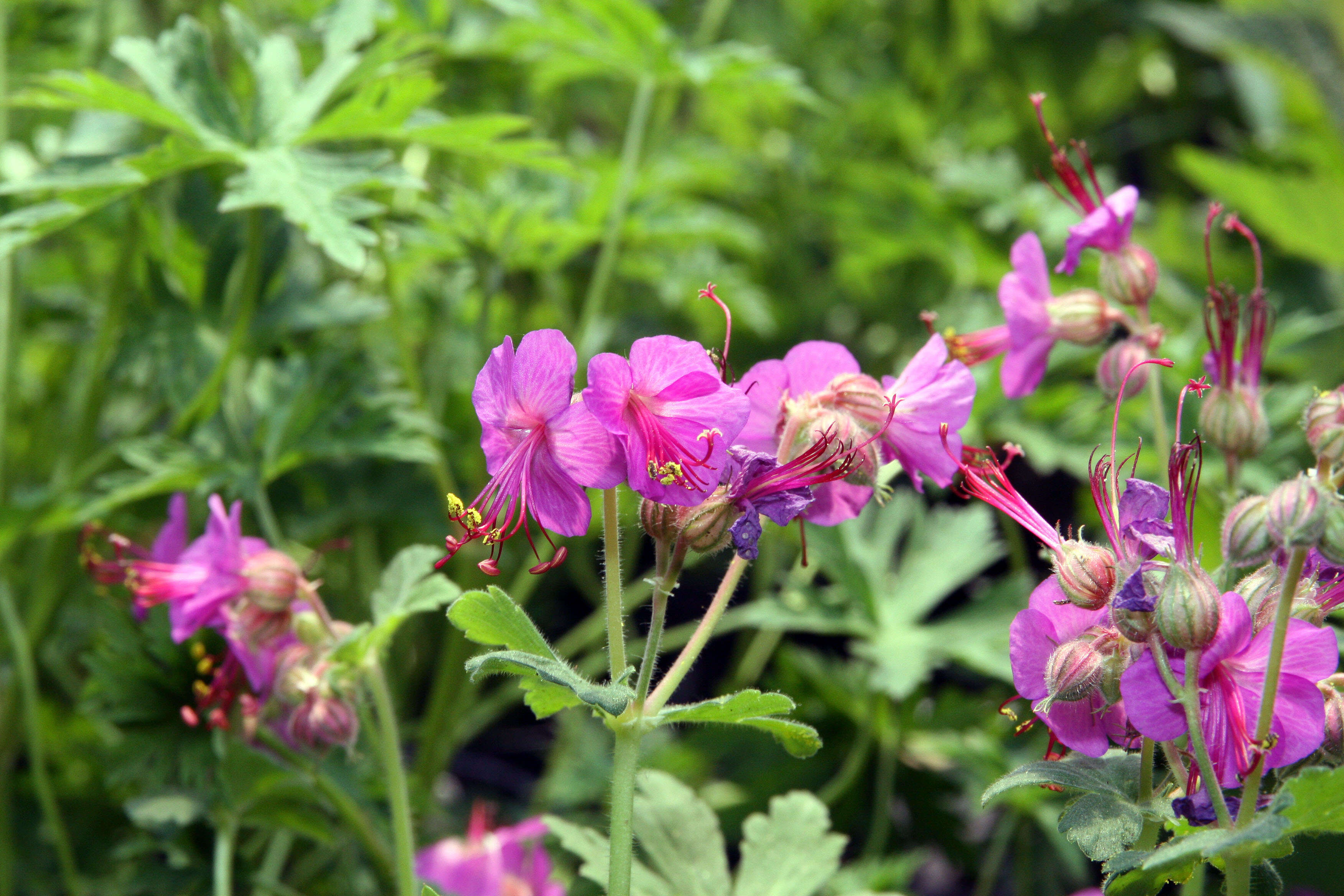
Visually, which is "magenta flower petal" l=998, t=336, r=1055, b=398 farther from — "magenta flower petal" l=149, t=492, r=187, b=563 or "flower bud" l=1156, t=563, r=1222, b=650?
"magenta flower petal" l=149, t=492, r=187, b=563

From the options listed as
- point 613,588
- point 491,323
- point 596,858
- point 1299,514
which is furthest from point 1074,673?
point 491,323

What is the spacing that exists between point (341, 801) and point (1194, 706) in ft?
2.08

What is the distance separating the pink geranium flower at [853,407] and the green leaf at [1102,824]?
193 mm

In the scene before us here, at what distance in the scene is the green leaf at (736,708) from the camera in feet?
1.77

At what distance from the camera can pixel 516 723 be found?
1.95m

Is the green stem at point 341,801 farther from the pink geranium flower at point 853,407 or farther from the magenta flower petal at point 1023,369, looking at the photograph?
the magenta flower petal at point 1023,369

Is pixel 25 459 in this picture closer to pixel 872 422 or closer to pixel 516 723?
pixel 516 723

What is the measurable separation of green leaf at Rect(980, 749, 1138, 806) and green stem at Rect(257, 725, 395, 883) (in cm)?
52

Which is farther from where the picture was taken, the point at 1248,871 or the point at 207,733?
the point at 207,733

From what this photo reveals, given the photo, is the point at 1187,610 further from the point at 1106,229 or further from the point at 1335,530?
the point at 1106,229

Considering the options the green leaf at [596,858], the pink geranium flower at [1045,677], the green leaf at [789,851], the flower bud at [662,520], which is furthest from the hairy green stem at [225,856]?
the pink geranium flower at [1045,677]

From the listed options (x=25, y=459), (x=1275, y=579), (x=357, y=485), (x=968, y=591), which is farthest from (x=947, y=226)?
(x=25, y=459)

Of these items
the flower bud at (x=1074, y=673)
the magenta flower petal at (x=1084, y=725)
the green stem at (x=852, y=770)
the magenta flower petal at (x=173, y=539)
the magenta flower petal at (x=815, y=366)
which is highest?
the magenta flower petal at (x=815, y=366)

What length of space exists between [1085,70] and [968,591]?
1037 millimetres
